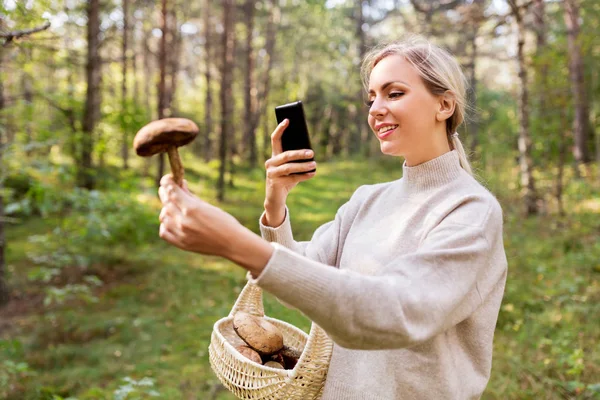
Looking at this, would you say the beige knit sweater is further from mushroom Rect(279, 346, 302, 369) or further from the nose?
mushroom Rect(279, 346, 302, 369)

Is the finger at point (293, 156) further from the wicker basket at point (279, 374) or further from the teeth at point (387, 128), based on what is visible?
the wicker basket at point (279, 374)

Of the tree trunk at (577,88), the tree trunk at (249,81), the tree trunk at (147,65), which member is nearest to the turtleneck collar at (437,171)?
the tree trunk at (577,88)

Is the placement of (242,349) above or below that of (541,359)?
above

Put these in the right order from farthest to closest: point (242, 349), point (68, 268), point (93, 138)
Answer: point (68, 268) → point (93, 138) → point (242, 349)

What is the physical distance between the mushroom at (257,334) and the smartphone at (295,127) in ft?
2.00

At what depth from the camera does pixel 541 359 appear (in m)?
4.30

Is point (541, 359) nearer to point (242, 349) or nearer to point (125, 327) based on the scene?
point (242, 349)

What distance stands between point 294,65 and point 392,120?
3001 cm

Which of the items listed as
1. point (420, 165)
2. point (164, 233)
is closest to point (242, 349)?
point (164, 233)

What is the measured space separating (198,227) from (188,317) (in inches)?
215

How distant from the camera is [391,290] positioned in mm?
1087

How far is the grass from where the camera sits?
4215mm

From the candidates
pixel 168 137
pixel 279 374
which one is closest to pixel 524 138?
pixel 279 374

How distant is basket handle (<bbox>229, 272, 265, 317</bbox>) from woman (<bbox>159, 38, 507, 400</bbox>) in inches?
9.7
